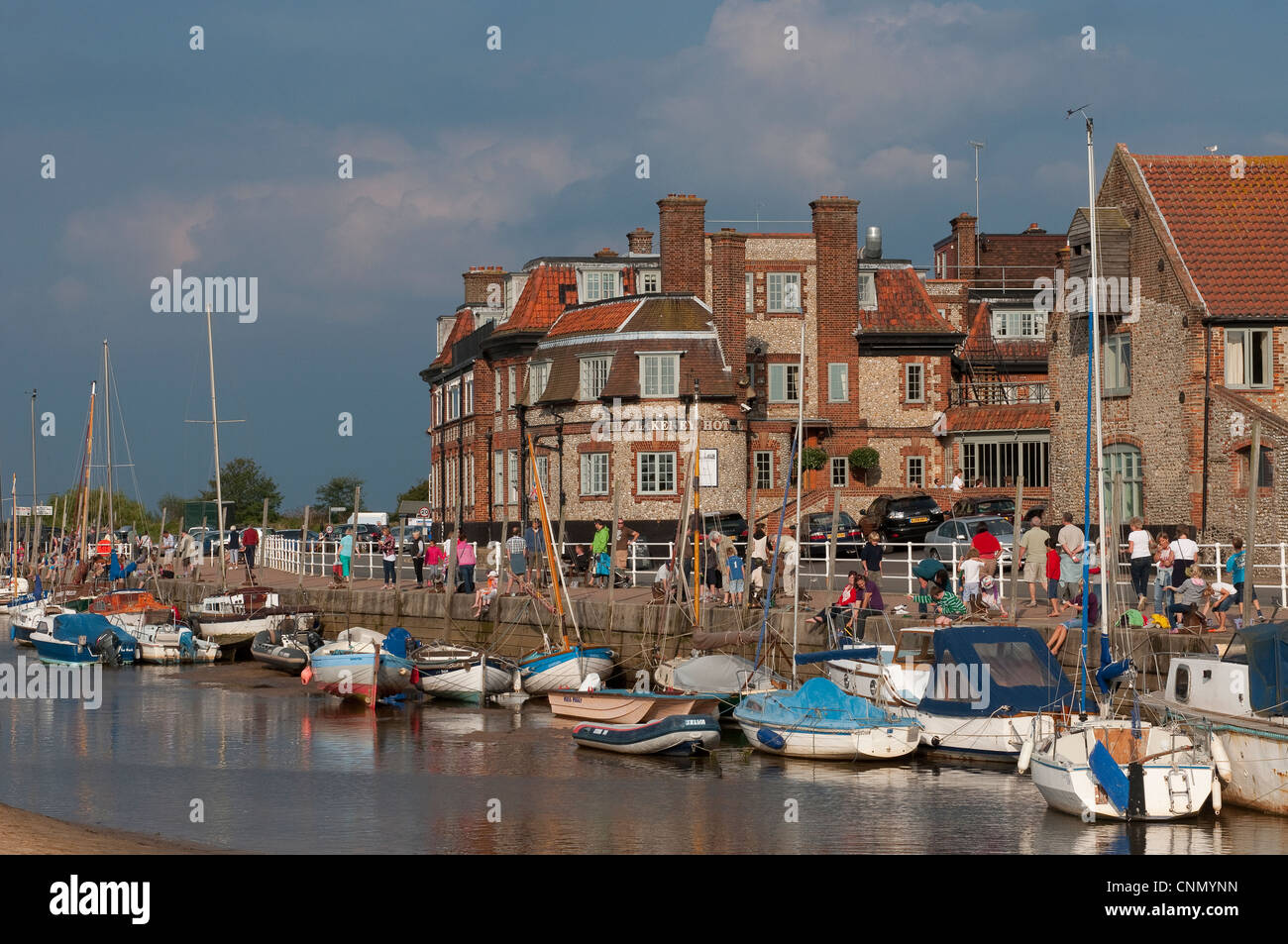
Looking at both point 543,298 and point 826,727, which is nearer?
point 826,727

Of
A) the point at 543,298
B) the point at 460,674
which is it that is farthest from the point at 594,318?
the point at 460,674

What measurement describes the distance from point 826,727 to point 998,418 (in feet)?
116

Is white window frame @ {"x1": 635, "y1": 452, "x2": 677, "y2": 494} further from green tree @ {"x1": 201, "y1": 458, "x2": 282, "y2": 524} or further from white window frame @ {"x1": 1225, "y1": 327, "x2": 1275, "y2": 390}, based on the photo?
green tree @ {"x1": 201, "y1": 458, "x2": 282, "y2": 524}

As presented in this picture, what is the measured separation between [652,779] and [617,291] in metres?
40.2

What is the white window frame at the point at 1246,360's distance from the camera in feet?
128

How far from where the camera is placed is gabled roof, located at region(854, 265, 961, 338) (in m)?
61.5

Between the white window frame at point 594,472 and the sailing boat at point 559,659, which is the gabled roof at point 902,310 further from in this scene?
the sailing boat at point 559,659

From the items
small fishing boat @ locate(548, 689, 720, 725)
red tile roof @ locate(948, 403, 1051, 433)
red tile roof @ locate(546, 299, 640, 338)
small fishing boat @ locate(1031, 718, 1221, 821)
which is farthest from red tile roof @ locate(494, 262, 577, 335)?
small fishing boat @ locate(1031, 718, 1221, 821)

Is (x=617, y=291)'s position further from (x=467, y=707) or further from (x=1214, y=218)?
(x=467, y=707)

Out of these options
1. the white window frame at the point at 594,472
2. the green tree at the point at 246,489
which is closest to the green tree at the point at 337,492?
the green tree at the point at 246,489

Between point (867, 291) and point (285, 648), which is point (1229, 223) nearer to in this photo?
point (867, 291)

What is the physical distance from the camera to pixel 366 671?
1336 inches
